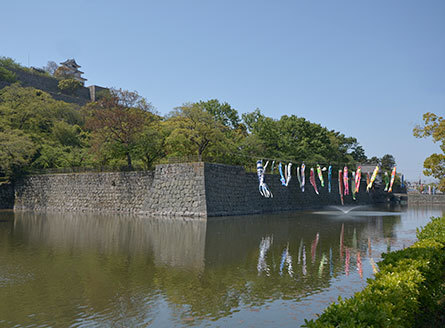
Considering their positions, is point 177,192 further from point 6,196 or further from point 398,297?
point 398,297

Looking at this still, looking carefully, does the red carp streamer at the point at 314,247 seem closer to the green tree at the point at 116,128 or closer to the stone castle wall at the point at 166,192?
the stone castle wall at the point at 166,192

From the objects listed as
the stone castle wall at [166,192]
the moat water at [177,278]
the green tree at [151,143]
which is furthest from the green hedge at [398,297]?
the green tree at [151,143]

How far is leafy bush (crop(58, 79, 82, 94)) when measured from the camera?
62781 mm

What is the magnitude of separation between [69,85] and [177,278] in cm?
6113

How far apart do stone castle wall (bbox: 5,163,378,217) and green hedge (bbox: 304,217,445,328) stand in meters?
20.7

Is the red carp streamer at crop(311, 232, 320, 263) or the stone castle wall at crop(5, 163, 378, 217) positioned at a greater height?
the stone castle wall at crop(5, 163, 378, 217)

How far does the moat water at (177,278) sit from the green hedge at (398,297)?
1634mm

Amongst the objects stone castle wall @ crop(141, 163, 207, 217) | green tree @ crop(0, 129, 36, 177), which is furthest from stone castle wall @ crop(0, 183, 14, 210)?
stone castle wall @ crop(141, 163, 207, 217)

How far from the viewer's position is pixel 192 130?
3231 cm

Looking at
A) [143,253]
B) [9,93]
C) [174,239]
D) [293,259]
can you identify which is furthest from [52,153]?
[293,259]

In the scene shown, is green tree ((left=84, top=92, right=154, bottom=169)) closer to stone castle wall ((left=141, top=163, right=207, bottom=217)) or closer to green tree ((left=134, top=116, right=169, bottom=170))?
green tree ((left=134, top=116, right=169, bottom=170))

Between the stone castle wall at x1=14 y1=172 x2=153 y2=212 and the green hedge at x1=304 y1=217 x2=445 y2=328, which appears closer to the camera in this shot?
the green hedge at x1=304 y1=217 x2=445 y2=328

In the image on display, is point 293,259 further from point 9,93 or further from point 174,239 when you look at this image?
point 9,93

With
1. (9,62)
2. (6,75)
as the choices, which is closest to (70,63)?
(9,62)
